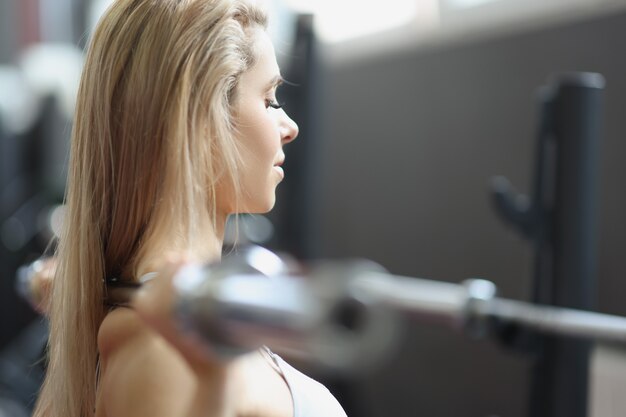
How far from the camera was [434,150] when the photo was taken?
1.75m

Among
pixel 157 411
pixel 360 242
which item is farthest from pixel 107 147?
pixel 360 242

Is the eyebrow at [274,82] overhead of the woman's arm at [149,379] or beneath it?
overhead

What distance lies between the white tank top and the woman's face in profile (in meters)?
0.11

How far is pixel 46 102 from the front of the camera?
2902 mm

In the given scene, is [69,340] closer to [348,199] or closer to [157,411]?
[157,411]

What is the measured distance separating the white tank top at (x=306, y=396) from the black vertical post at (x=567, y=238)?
329 millimetres

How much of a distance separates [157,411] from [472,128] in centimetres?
131

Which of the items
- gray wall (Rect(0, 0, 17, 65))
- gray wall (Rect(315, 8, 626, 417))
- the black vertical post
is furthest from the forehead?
gray wall (Rect(0, 0, 17, 65))

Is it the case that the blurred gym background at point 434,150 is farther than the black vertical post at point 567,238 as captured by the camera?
Yes

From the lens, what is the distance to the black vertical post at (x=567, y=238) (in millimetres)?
810

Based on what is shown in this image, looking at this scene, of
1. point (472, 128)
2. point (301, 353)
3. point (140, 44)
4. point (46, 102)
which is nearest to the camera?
point (301, 353)

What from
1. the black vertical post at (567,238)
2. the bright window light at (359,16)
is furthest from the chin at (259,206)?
the bright window light at (359,16)

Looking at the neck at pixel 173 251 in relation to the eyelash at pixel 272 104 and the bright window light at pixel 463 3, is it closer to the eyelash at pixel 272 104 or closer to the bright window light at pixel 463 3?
the eyelash at pixel 272 104

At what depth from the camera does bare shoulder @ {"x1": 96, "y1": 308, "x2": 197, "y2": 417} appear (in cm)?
42
